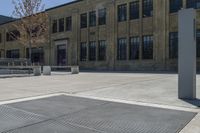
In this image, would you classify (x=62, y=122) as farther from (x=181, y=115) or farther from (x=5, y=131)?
(x=181, y=115)

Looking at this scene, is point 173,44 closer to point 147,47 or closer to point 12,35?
point 147,47

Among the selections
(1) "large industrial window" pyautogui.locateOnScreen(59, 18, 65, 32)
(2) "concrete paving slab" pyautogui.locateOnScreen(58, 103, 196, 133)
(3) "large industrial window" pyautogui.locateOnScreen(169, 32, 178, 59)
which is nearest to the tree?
(1) "large industrial window" pyautogui.locateOnScreen(59, 18, 65, 32)

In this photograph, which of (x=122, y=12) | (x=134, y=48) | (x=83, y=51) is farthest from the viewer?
(x=83, y=51)

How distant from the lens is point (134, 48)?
3638 cm

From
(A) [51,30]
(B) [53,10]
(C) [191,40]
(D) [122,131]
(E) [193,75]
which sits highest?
(B) [53,10]

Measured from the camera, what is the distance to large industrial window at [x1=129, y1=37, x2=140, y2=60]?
36.1m

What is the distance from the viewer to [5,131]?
629cm

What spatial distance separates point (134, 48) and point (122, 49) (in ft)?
6.90

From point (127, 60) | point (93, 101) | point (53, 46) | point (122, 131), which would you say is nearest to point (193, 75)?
point (93, 101)

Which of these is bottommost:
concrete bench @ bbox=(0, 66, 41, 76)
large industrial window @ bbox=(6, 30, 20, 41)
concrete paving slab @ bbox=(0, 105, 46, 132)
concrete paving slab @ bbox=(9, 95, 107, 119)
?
concrete paving slab @ bbox=(0, 105, 46, 132)

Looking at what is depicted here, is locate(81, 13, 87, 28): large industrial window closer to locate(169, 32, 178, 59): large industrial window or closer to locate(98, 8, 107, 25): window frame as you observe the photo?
locate(98, 8, 107, 25): window frame

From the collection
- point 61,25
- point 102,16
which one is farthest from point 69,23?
point 102,16

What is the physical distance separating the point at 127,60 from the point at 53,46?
16568 mm

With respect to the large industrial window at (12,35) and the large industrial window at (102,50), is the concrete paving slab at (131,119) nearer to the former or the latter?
the large industrial window at (102,50)
